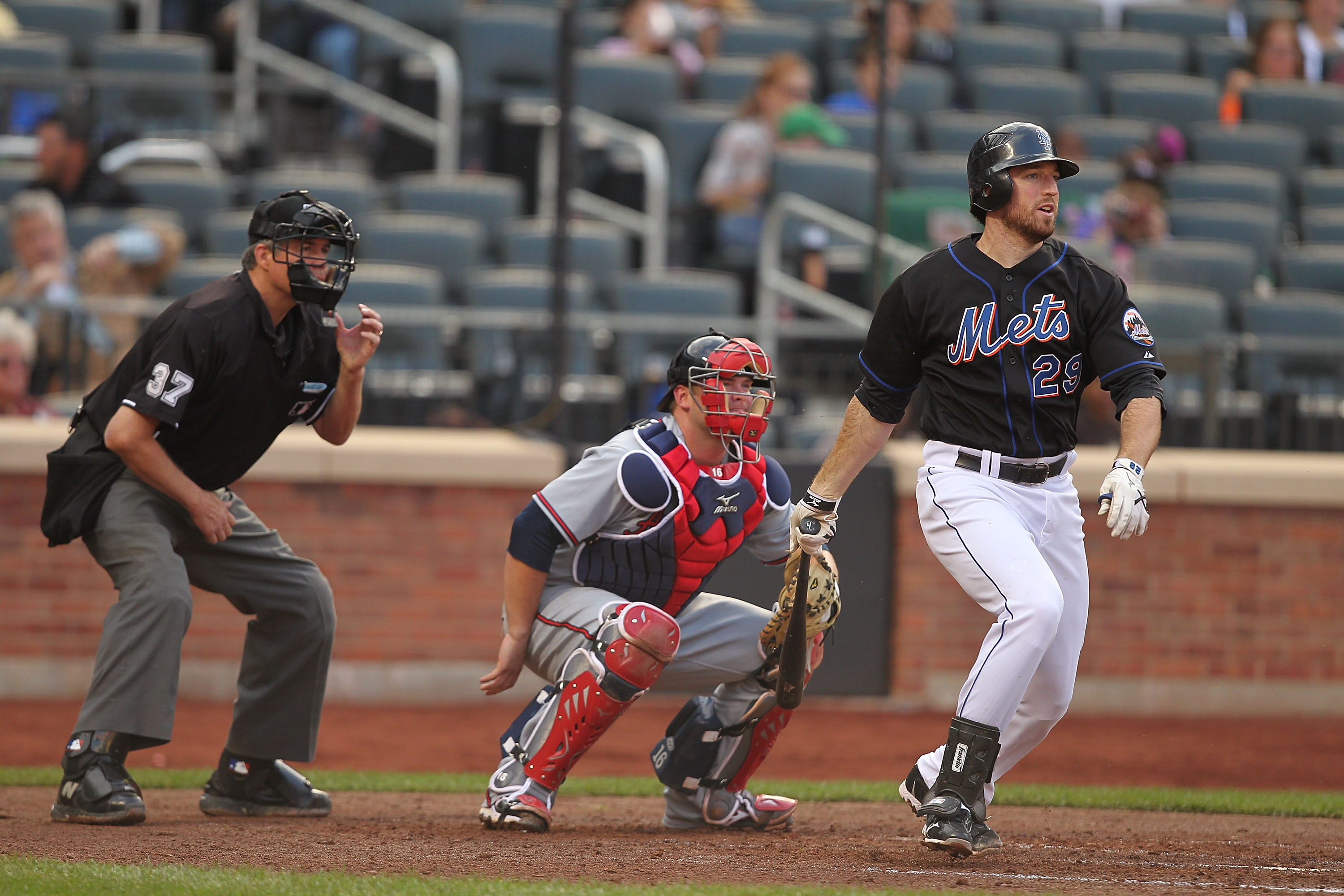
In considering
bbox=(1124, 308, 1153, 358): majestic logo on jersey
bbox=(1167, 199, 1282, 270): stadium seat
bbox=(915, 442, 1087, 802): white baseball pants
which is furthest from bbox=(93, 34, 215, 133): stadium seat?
bbox=(1124, 308, 1153, 358): majestic logo on jersey

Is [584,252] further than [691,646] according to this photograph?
Yes

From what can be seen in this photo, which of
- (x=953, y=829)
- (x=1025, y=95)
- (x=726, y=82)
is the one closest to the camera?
(x=953, y=829)

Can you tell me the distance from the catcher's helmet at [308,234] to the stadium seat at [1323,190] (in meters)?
9.01

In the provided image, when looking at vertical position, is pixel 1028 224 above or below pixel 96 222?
A: above

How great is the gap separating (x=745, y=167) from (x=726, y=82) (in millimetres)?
1510

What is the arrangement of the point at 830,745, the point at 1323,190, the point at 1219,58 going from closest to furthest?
the point at 830,745 → the point at 1323,190 → the point at 1219,58

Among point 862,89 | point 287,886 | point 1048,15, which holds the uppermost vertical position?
point 1048,15

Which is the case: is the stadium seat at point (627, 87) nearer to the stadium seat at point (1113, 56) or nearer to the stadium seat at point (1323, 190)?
the stadium seat at point (1113, 56)

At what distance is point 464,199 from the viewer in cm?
1012

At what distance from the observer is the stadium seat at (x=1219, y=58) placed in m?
13.0

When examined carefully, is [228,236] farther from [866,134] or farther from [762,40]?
[762,40]

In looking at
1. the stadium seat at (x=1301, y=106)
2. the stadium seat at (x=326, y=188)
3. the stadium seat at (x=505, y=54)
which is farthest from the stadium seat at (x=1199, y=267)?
the stadium seat at (x=326, y=188)

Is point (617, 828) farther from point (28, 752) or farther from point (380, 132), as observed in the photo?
point (380, 132)

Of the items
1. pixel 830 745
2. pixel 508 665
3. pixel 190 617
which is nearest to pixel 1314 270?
pixel 830 745
